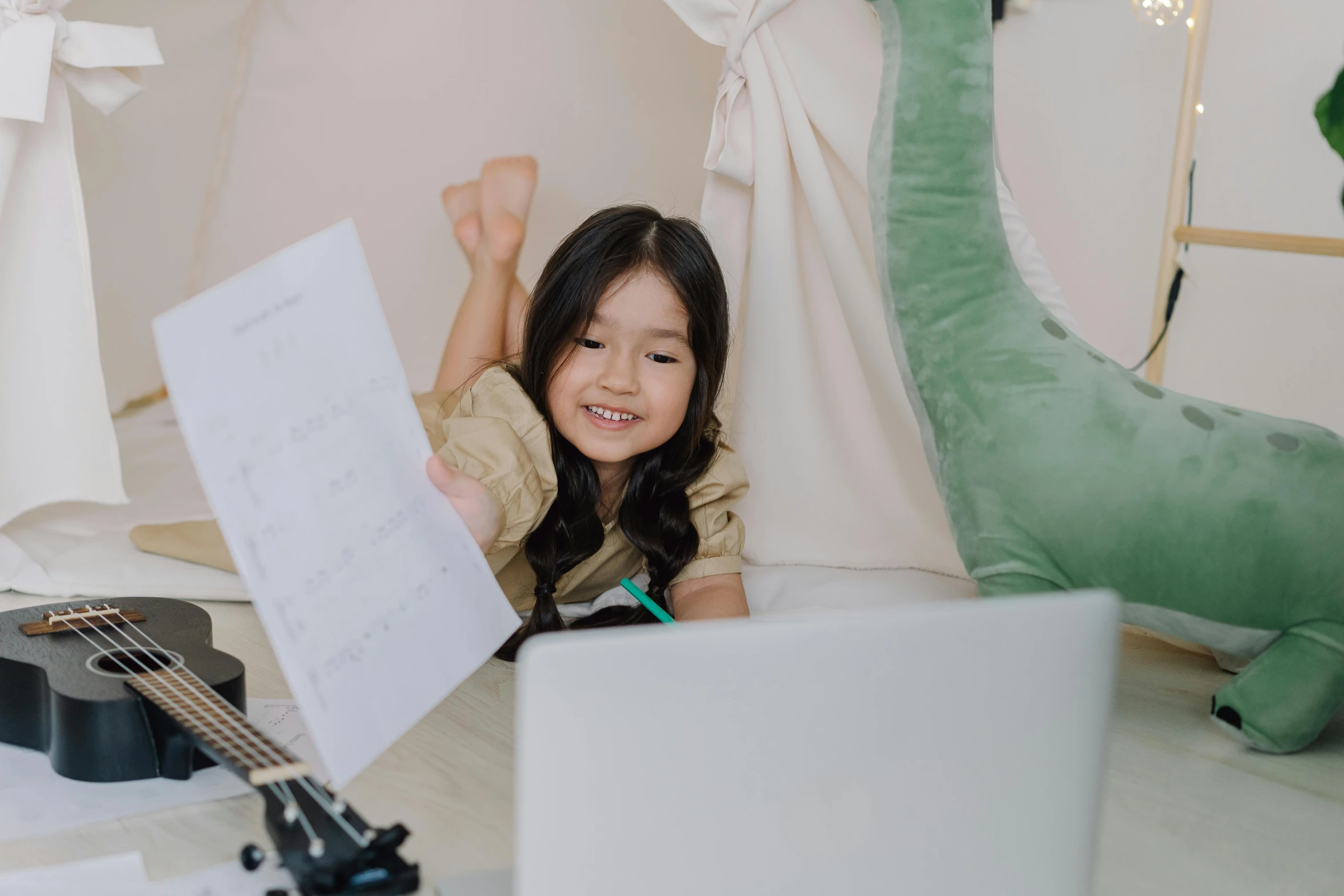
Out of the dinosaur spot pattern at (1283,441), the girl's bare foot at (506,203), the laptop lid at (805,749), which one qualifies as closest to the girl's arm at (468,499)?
the laptop lid at (805,749)

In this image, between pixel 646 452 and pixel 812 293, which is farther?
pixel 812 293

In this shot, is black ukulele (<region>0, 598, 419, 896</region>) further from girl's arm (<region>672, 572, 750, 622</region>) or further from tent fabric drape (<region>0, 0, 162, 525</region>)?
girl's arm (<region>672, 572, 750, 622</region>)

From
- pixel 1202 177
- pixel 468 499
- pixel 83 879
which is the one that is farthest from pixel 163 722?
pixel 1202 177

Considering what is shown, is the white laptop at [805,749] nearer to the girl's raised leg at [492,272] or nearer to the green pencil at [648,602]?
the green pencil at [648,602]

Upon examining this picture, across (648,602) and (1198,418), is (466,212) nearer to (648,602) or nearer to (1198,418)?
(648,602)

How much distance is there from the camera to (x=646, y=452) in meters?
1.33

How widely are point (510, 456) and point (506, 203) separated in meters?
0.81

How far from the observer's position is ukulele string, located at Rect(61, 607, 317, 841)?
66 centimetres

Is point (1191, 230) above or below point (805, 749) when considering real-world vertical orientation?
above

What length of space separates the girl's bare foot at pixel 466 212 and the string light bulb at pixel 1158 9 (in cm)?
98

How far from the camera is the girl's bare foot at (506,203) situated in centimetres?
180

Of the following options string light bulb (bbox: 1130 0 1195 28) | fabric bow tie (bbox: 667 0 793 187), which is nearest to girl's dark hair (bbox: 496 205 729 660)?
fabric bow tie (bbox: 667 0 793 187)

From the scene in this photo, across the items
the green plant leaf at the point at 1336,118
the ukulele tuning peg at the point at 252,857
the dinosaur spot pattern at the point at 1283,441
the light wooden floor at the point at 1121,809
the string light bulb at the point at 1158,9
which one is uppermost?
the string light bulb at the point at 1158,9

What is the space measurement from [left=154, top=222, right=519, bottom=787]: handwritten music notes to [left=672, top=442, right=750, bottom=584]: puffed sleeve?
1.98 ft
